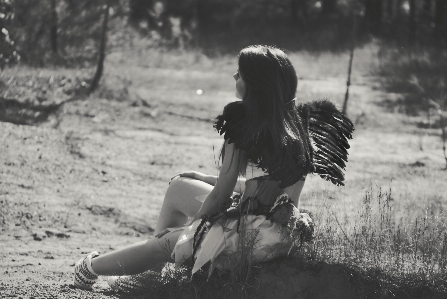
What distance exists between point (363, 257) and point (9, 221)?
314cm

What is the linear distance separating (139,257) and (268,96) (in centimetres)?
112

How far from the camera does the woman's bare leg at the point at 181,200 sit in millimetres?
3809

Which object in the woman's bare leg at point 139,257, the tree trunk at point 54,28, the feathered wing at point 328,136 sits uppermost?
the tree trunk at point 54,28

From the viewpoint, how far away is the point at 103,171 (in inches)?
309

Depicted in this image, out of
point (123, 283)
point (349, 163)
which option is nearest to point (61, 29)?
point (349, 163)

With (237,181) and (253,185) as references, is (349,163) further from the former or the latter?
(253,185)

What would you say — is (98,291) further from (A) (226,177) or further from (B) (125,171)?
(B) (125,171)

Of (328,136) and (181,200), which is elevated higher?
(328,136)

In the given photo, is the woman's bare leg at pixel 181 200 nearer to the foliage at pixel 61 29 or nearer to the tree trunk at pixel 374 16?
the foliage at pixel 61 29

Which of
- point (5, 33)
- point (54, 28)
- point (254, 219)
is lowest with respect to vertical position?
point (254, 219)

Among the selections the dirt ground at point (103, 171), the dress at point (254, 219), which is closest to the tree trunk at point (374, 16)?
the dirt ground at point (103, 171)

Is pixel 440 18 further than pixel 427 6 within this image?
No

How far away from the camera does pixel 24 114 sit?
9.81m

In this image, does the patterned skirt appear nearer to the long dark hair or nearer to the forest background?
the forest background
